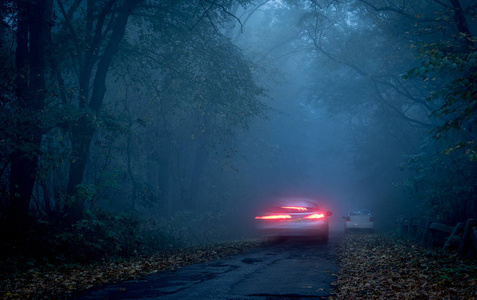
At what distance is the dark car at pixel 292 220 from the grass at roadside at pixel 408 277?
4821 mm

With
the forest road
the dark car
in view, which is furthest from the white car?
the forest road

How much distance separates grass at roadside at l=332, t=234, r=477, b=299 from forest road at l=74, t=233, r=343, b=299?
1.38 ft

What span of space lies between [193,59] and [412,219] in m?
10.8

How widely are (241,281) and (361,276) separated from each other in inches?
94.2

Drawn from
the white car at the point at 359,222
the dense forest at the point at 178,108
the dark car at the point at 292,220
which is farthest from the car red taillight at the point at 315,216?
the white car at the point at 359,222

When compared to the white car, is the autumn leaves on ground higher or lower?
lower

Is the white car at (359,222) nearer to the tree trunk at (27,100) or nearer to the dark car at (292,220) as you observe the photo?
the dark car at (292,220)

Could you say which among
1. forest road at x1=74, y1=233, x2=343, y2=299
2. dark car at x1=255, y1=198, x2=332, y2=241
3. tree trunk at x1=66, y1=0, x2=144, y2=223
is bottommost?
forest road at x1=74, y1=233, x2=343, y2=299

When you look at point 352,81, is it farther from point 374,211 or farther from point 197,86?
point 374,211

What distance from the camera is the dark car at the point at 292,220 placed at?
Answer: 659 inches

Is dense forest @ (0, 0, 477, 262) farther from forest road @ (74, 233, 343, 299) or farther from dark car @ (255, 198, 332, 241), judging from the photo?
dark car @ (255, 198, 332, 241)

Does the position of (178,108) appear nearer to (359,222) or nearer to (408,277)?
(359,222)

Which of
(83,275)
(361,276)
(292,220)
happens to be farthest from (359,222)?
(83,275)

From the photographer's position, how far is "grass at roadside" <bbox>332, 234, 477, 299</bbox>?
695 cm
